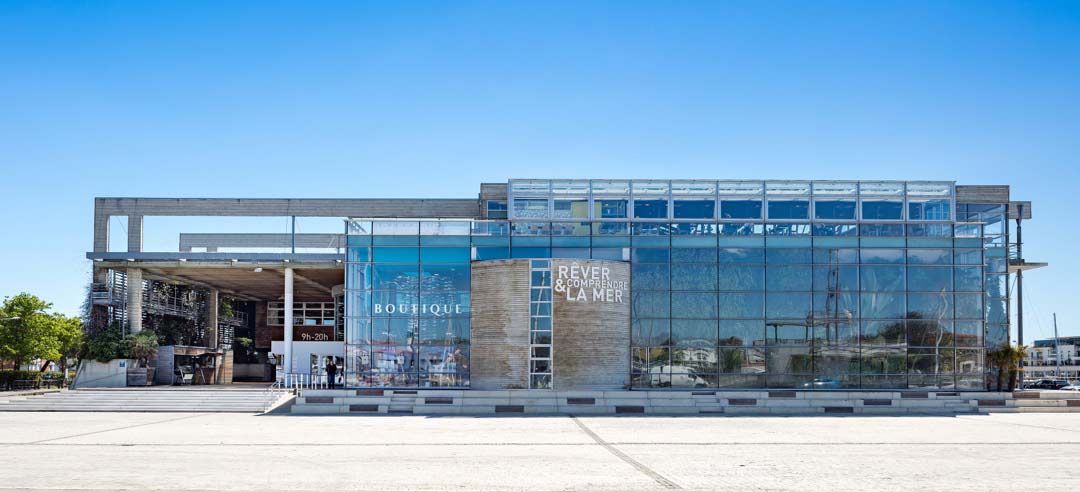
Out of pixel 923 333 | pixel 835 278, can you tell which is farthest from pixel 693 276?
pixel 923 333

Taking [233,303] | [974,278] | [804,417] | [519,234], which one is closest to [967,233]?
[974,278]

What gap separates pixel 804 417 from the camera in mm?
32875

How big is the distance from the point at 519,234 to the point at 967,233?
62.5 feet

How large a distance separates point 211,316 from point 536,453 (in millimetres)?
39287

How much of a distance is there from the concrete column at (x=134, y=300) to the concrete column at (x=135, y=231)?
2.44 meters

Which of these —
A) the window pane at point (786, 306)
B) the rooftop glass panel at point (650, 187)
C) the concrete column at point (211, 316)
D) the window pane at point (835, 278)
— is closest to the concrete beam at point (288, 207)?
the concrete column at point (211, 316)

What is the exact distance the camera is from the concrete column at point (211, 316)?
5497 cm

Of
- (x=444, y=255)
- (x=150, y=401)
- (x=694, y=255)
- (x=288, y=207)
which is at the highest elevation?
(x=288, y=207)

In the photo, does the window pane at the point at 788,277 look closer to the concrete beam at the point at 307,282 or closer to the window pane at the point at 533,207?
the window pane at the point at 533,207

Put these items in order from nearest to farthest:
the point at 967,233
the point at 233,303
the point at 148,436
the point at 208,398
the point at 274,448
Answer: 1. the point at 274,448
2. the point at 148,436
3. the point at 208,398
4. the point at 967,233
5. the point at 233,303

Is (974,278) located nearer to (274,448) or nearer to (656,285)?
(656,285)

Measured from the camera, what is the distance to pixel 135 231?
4631 cm

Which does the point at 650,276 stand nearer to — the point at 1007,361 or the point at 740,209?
the point at 740,209

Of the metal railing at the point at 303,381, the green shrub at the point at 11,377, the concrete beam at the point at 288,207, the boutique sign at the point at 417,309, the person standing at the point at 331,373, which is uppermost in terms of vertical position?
the concrete beam at the point at 288,207
